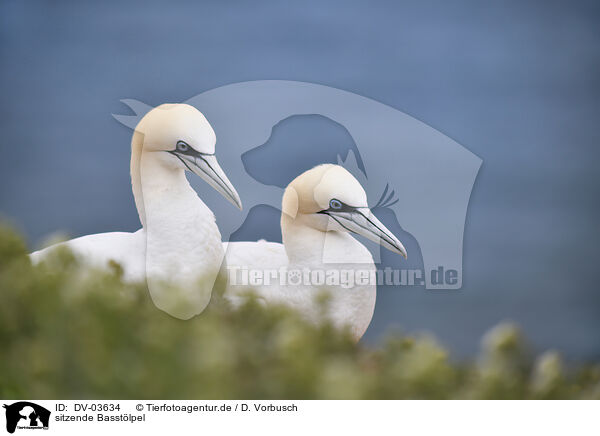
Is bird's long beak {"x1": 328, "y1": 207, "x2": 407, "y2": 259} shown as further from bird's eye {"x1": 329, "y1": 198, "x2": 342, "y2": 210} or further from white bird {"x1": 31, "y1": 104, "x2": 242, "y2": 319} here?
white bird {"x1": 31, "y1": 104, "x2": 242, "y2": 319}

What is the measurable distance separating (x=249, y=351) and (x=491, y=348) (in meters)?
0.31

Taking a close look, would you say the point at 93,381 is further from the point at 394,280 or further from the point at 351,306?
the point at 394,280

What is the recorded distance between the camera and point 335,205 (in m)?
1.89

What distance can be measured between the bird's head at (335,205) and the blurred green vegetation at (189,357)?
35.2 inches

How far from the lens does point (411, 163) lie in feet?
8.19

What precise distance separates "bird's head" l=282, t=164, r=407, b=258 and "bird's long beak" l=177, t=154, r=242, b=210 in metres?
0.19

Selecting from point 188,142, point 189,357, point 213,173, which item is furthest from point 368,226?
point 189,357

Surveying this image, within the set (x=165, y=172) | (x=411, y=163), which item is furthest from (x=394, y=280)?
(x=165, y=172)

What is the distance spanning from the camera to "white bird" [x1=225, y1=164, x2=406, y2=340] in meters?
1.84

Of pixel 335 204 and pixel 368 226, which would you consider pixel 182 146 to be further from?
pixel 368 226

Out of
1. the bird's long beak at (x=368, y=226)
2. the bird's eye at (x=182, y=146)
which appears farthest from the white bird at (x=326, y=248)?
the bird's eye at (x=182, y=146)

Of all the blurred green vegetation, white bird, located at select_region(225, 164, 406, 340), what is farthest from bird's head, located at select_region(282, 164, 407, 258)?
the blurred green vegetation
